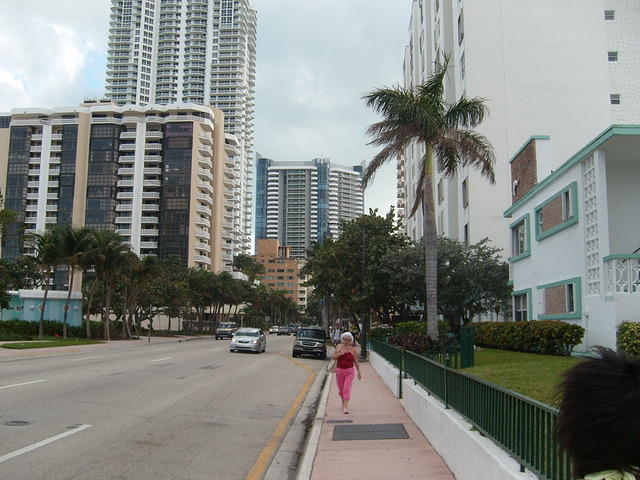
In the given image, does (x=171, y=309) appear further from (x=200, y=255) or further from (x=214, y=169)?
(x=214, y=169)

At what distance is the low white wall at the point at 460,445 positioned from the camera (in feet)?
16.9

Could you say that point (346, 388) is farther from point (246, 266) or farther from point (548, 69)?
point (246, 266)

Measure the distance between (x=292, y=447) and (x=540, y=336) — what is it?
10.9 meters

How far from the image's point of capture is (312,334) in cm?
3400

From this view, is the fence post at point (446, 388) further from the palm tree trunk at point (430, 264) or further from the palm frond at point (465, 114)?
the palm frond at point (465, 114)

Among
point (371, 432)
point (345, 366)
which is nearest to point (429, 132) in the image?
point (345, 366)

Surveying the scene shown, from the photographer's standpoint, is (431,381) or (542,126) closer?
(431,381)

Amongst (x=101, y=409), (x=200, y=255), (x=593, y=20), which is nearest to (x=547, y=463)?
(x=101, y=409)

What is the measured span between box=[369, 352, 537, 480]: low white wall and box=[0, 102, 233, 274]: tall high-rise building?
104 metres

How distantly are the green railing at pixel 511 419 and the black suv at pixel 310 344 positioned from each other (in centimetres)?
2467

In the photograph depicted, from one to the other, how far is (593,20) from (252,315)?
98.6 m

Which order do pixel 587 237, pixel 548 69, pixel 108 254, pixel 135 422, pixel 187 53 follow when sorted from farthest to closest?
1. pixel 187 53
2. pixel 108 254
3. pixel 548 69
4. pixel 587 237
5. pixel 135 422

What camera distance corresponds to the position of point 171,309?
7206 cm

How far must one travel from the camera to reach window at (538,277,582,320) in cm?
1770
